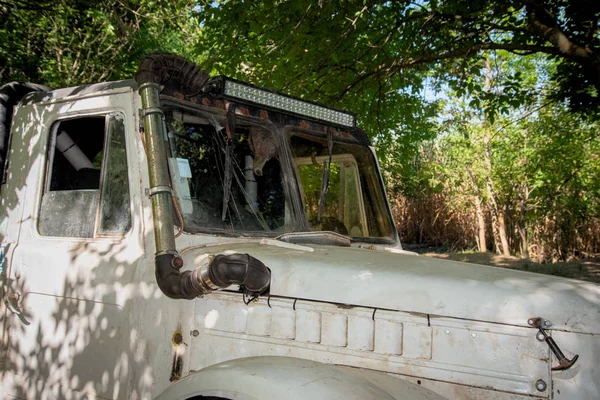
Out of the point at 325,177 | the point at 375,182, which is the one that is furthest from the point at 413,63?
the point at 325,177

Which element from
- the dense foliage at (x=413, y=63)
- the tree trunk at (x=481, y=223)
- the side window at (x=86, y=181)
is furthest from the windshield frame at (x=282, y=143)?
the tree trunk at (x=481, y=223)

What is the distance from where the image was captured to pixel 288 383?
2.10m

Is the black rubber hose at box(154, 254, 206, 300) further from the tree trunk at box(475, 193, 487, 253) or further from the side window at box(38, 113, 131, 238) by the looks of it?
the tree trunk at box(475, 193, 487, 253)

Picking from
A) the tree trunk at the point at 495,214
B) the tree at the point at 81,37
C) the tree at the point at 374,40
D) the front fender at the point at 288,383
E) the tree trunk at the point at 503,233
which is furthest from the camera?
the tree trunk at the point at 503,233

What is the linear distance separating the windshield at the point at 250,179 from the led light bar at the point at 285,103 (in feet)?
0.51

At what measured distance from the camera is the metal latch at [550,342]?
2.11 metres

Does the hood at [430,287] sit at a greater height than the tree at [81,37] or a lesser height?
lesser

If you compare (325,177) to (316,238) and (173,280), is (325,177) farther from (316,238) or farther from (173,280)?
(173,280)

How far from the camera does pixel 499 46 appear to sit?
6.95 metres

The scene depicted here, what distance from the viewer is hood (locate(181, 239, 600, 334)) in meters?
2.21

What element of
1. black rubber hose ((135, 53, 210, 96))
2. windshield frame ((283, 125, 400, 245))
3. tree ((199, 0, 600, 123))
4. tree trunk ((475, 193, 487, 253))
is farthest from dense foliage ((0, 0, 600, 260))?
black rubber hose ((135, 53, 210, 96))

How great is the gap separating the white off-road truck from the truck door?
1 cm

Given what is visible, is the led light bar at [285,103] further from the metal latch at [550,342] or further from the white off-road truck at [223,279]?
the metal latch at [550,342]

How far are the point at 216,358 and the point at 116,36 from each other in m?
9.02
